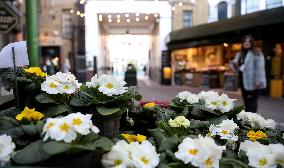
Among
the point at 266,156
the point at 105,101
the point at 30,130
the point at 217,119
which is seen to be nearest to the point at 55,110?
the point at 105,101

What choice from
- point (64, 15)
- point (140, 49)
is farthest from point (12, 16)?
point (140, 49)

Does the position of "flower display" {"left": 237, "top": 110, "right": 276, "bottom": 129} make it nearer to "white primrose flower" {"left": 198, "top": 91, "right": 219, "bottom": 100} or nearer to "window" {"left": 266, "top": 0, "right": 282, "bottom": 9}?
"white primrose flower" {"left": 198, "top": 91, "right": 219, "bottom": 100}

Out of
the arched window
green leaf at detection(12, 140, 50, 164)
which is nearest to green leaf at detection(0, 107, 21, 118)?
green leaf at detection(12, 140, 50, 164)

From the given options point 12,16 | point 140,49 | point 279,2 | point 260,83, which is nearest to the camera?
point 260,83

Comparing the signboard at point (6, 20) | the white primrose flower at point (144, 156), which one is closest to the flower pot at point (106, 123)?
the white primrose flower at point (144, 156)

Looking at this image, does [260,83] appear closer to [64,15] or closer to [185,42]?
[185,42]

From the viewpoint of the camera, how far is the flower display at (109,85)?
2447 millimetres

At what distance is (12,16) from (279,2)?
1421cm

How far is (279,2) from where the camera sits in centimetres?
1831

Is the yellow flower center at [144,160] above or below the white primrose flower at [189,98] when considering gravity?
below

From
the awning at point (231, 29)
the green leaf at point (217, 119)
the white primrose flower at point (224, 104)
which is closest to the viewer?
the green leaf at point (217, 119)

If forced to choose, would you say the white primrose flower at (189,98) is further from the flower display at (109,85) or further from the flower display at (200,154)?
the flower display at (200,154)

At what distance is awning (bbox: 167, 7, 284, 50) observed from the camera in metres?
14.5

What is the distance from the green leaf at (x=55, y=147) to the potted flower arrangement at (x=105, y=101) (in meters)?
0.60
